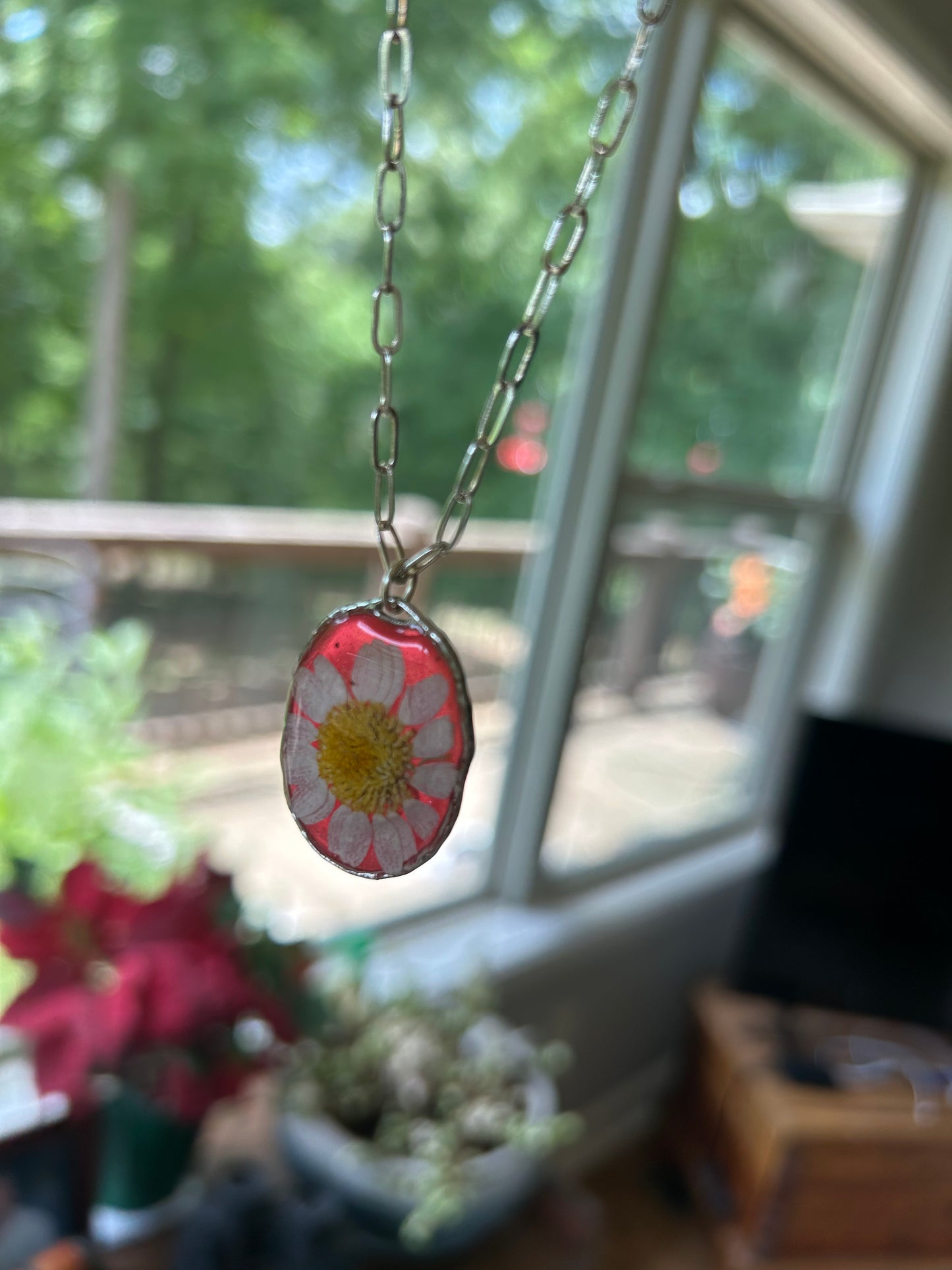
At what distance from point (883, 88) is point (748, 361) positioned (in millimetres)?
498

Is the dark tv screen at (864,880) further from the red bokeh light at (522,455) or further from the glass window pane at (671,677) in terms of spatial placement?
the red bokeh light at (522,455)


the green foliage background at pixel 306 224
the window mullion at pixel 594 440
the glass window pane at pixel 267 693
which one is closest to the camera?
the green foliage background at pixel 306 224

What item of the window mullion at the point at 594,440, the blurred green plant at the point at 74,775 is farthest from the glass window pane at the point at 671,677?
the blurred green plant at the point at 74,775

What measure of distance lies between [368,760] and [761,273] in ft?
4.87

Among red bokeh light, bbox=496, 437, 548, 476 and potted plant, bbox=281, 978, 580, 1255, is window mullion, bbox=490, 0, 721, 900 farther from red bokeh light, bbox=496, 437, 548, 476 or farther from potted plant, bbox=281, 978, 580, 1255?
potted plant, bbox=281, 978, 580, 1255

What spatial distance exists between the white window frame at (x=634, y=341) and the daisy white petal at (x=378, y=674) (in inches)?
40.4

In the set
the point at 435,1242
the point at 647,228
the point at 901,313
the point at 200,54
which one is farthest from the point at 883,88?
the point at 435,1242

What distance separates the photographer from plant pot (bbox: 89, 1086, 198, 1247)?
910 mm

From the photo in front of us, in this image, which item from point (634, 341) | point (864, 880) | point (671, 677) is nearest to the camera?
point (634, 341)

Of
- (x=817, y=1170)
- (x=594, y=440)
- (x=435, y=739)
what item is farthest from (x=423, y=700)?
(x=817, y=1170)

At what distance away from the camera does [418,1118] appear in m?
1.06

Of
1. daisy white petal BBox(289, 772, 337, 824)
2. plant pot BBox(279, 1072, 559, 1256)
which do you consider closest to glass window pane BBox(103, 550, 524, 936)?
plant pot BBox(279, 1072, 559, 1256)

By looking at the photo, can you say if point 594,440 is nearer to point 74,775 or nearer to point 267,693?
point 267,693

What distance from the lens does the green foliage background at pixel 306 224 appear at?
1.01 metres
